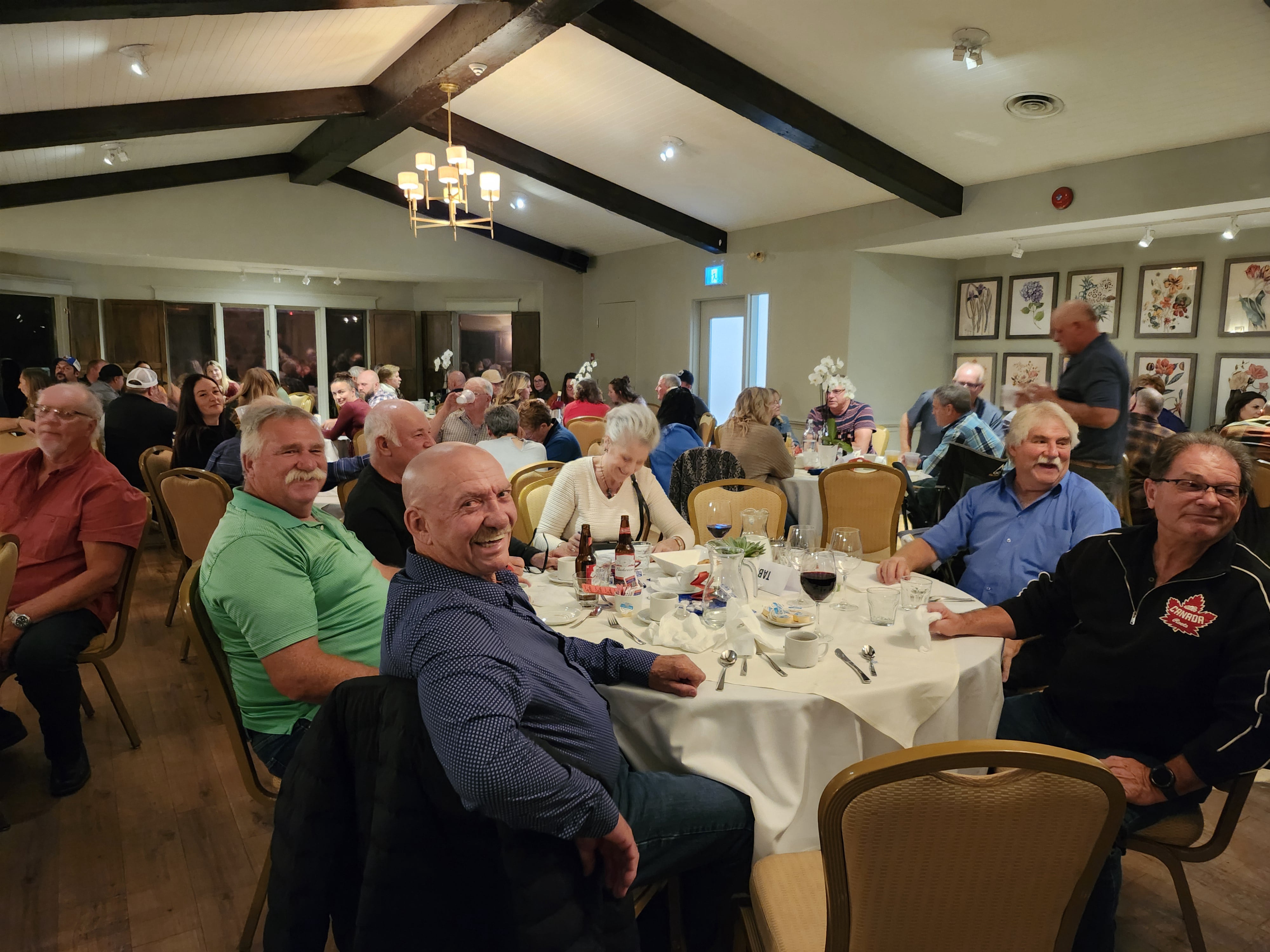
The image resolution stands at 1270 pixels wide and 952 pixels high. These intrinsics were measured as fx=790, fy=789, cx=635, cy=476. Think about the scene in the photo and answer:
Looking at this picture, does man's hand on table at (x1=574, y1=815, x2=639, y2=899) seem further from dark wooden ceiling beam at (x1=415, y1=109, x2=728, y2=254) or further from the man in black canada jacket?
dark wooden ceiling beam at (x1=415, y1=109, x2=728, y2=254)

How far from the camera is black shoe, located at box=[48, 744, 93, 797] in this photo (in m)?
2.84

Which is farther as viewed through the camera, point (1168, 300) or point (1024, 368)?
point (1024, 368)

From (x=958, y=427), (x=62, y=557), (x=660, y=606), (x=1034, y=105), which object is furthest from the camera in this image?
(x=1034, y=105)

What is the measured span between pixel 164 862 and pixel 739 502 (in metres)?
2.55

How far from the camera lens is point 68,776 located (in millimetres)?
2859

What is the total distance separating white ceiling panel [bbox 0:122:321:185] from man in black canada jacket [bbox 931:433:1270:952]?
7.90 metres

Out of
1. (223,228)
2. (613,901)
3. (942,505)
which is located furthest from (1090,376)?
(223,228)

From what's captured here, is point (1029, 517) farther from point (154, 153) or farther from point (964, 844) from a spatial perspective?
point (154, 153)

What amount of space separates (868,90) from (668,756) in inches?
214

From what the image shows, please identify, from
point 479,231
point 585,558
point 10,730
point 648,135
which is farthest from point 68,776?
point 479,231

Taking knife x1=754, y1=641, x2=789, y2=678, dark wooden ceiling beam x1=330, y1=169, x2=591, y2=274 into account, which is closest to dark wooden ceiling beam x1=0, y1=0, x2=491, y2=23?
knife x1=754, y1=641, x2=789, y2=678

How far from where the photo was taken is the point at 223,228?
9992 millimetres

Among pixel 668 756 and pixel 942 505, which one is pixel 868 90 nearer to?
pixel 942 505

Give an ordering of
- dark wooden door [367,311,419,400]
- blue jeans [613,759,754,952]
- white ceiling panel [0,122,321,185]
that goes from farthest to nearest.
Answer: dark wooden door [367,311,419,400] → white ceiling panel [0,122,321,185] → blue jeans [613,759,754,952]
